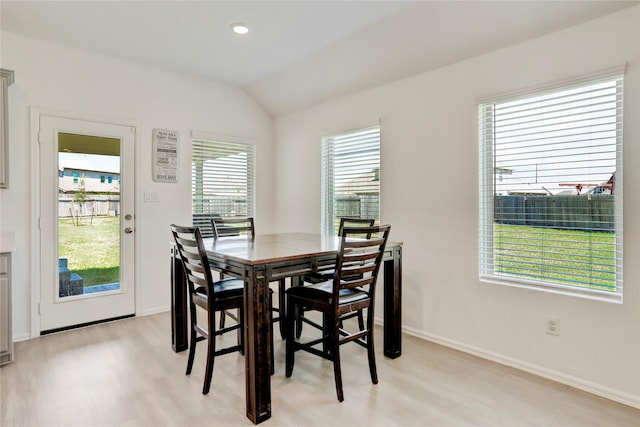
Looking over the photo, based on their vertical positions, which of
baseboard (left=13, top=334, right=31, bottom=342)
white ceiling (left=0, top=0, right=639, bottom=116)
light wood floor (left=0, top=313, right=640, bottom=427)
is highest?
white ceiling (left=0, top=0, right=639, bottom=116)

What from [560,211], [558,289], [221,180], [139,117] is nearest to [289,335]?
[558,289]

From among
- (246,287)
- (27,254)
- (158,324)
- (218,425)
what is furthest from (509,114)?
(27,254)

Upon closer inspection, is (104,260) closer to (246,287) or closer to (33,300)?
(33,300)

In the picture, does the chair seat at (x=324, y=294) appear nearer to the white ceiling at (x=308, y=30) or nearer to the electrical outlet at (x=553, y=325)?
the electrical outlet at (x=553, y=325)

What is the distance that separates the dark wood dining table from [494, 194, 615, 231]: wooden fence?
2.89 feet

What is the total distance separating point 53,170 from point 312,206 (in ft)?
8.58

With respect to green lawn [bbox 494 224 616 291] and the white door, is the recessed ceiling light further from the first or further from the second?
green lawn [bbox 494 224 616 291]

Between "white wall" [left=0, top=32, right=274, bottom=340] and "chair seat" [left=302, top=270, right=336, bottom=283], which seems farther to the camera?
"white wall" [left=0, top=32, right=274, bottom=340]

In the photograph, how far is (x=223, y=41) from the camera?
3182 millimetres

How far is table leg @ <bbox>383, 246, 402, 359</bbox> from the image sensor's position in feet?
8.60

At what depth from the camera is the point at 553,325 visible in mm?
2367

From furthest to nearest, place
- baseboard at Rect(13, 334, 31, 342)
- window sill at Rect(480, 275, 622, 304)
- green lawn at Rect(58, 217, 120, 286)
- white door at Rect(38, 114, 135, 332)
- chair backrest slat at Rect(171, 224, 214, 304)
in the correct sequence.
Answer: green lawn at Rect(58, 217, 120, 286), white door at Rect(38, 114, 135, 332), baseboard at Rect(13, 334, 31, 342), window sill at Rect(480, 275, 622, 304), chair backrest slat at Rect(171, 224, 214, 304)

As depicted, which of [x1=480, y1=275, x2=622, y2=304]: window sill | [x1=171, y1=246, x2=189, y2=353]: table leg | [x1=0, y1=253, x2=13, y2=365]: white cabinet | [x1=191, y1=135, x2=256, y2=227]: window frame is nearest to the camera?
[x1=480, y1=275, x2=622, y2=304]: window sill

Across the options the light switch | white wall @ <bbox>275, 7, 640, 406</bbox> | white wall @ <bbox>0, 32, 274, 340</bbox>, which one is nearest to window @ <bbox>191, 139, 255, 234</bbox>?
white wall @ <bbox>0, 32, 274, 340</bbox>
